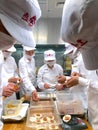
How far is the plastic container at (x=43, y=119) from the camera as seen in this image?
4.04 feet

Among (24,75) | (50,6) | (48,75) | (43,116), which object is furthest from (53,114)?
(50,6)

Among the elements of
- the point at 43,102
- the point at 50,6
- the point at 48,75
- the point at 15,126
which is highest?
the point at 50,6

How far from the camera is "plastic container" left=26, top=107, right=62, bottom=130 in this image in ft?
4.04

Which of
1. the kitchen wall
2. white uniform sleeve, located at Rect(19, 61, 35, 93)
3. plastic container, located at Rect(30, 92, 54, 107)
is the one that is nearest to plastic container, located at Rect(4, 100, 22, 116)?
plastic container, located at Rect(30, 92, 54, 107)

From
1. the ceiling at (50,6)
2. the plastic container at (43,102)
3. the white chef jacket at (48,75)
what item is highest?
the ceiling at (50,6)

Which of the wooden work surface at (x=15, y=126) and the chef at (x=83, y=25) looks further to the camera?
the wooden work surface at (x=15, y=126)

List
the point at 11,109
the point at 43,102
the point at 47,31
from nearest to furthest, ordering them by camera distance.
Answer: the point at 11,109
the point at 43,102
the point at 47,31

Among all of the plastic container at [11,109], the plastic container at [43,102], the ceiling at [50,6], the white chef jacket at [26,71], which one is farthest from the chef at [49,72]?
the plastic container at [11,109]

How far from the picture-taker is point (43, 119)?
1.38 meters

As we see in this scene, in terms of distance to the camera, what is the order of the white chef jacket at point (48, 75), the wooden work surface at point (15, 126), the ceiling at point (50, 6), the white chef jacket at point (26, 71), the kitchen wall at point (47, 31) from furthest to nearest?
the kitchen wall at point (47, 31), the ceiling at point (50, 6), the white chef jacket at point (48, 75), the white chef jacket at point (26, 71), the wooden work surface at point (15, 126)

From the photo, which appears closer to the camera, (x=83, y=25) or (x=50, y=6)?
(x=83, y=25)

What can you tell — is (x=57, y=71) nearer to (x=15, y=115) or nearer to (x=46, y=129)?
(x=15, y=115)

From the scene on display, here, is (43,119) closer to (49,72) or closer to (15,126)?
(15,126)

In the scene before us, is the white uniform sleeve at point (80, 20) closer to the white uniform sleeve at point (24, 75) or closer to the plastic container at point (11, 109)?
the plastic container at point (11, 109)
